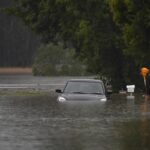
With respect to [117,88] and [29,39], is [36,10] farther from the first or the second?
[29,39]

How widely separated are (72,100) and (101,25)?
49.7ft

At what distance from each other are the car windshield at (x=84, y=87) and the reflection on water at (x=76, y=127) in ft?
2.73

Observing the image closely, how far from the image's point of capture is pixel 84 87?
90.2 feet

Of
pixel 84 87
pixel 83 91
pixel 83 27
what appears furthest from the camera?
pixel 83 27

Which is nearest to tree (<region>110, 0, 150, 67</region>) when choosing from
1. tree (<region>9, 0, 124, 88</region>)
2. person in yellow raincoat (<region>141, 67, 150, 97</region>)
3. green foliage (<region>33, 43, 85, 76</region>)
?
person in yellow raincoat (<region>141, 67, 150, 97</region>)

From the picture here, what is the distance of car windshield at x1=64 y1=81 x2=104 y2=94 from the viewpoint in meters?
27.2

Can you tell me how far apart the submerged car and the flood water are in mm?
327

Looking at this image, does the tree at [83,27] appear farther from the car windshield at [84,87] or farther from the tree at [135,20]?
the car windshield at [84,87]

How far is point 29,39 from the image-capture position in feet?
317

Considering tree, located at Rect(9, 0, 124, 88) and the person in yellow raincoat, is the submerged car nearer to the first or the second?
the person in yellow raincoat

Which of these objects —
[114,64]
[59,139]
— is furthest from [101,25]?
[59,139]

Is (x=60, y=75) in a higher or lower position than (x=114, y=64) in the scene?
lower

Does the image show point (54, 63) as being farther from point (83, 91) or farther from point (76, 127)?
point (76, 127)

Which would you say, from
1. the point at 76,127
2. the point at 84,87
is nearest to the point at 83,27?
the point at 84,87
